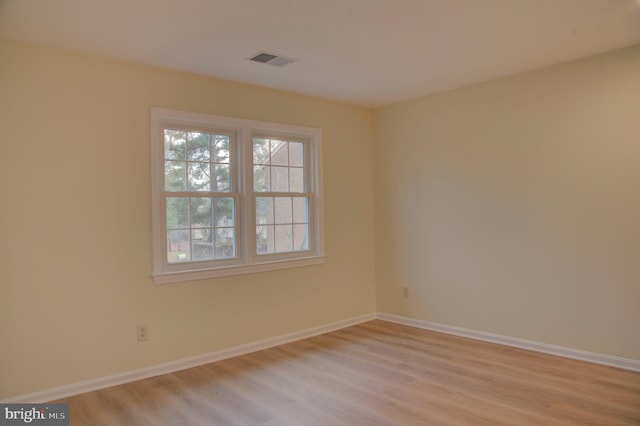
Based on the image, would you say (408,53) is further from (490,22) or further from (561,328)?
(561,328)

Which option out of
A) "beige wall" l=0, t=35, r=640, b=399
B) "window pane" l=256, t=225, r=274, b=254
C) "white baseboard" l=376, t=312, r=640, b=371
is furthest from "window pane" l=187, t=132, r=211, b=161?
"white baseboard" l=376, t=312, r=640, b=371

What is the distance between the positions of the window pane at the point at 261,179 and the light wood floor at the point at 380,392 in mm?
1554

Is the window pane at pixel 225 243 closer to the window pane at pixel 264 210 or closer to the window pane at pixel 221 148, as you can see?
the window pane at pixel 264 210

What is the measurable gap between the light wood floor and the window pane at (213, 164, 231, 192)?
5.05ft

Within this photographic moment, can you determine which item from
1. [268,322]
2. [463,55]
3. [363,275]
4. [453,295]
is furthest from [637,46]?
[268,322]

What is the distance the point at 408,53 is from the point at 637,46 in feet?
5.65

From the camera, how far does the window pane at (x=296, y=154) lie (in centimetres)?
458

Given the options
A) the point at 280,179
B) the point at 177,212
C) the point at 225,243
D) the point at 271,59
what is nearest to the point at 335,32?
the point at 271,59

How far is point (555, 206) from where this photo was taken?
147 inches

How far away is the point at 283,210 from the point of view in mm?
4477

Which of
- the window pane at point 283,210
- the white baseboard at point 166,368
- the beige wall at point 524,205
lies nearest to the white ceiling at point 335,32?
the beige wall at point 524,205

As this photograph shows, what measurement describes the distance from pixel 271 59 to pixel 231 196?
50.8 inches

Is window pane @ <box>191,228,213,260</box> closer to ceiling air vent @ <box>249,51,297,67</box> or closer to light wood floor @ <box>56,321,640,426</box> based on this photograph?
light wood floor @ <box>56,321,640,426</box>

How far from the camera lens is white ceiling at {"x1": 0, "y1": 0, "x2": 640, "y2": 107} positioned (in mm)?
2570
